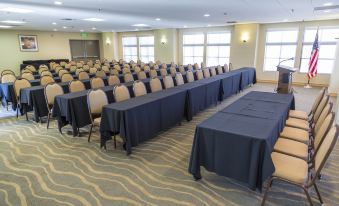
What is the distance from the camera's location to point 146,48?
17.0 m

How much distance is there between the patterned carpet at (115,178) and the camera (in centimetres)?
277

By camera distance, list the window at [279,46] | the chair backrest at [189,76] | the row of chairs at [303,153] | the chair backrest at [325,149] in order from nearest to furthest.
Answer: the chair backrest at [325,149], the row of chairs at [303,153], the chair backrest at [189,76], the window at [279,46]

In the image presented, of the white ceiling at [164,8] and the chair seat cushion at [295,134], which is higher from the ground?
the white ceiling at [164,8]

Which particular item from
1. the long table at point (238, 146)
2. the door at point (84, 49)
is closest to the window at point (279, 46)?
the long table at point (238, 146)

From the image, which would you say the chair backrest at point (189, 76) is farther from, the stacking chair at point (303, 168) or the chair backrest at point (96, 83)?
the stacking chair at point (303, 168)

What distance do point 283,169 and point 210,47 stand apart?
40.9 feet

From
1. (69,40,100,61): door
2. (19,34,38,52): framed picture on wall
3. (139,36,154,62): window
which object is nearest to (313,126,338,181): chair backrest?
(139,36,154,62): window

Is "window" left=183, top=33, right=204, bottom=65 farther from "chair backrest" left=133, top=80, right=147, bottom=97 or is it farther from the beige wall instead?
"chair backrest" left=133, top=80, right=147, bottom=97

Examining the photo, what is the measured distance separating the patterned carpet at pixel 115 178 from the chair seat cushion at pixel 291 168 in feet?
1.73

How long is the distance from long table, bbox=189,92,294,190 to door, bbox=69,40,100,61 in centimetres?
1658

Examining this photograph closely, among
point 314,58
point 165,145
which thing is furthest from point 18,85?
point 314,58

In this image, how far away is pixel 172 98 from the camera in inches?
189

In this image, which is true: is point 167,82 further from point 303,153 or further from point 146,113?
point 303,153

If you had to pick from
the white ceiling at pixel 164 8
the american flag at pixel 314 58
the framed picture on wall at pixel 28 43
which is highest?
the white ceiling at pixel 164 8
